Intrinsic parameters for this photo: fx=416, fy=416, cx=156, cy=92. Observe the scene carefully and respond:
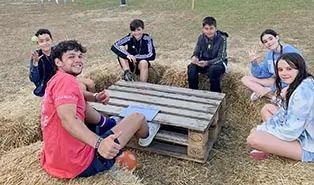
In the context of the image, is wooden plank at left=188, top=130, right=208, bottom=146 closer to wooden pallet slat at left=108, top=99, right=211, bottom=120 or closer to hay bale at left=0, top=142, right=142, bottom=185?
wooden pallet slat at left=108, top=99, right=211, bottom=120

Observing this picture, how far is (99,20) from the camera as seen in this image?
34.0 ft

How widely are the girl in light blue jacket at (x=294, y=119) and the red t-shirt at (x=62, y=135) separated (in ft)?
4.95

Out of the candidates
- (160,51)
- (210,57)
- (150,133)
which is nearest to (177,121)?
(150,133)

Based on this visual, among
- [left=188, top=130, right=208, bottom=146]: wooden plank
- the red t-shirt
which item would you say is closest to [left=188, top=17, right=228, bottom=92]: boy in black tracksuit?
[left=188, top=130, right=208, bottom=146]: wooden plank

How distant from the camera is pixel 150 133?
12.7 feet

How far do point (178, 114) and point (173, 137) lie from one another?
0.23 metres

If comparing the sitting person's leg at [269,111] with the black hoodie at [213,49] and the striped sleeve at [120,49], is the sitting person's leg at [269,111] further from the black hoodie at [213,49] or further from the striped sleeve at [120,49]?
the striped sleeve at [120,49]

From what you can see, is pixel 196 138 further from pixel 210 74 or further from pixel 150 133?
pixel 210 74

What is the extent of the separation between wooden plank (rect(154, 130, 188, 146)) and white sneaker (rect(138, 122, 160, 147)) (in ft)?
0.24

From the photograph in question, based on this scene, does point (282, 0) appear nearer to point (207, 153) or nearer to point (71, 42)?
point (207, 153)

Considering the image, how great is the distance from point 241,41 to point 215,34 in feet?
8.75

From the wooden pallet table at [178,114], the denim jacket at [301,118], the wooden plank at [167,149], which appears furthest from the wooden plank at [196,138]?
the denim jacket at [301,118]

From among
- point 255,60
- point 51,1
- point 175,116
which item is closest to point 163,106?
point 175,116

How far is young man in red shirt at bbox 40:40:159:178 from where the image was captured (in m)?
2.69
